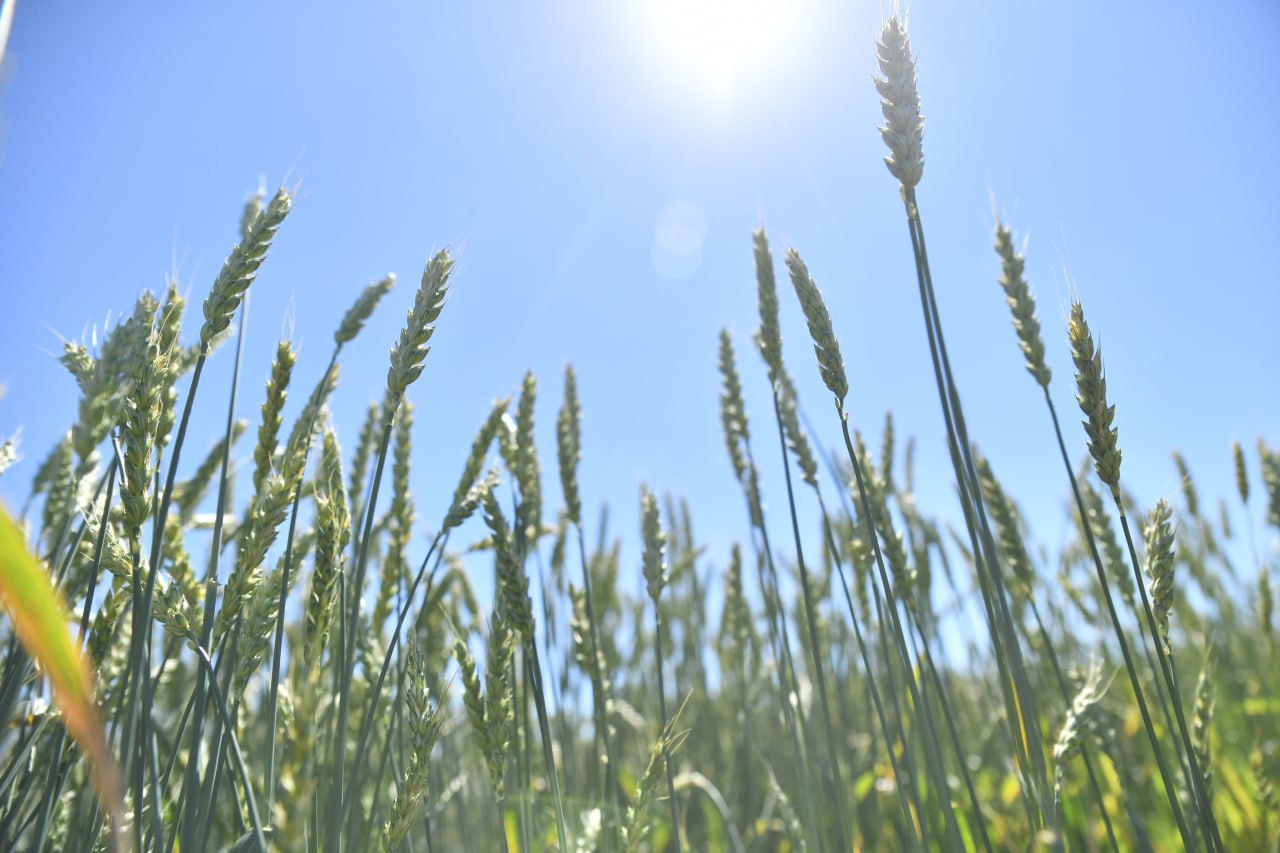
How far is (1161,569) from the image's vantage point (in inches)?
57.0

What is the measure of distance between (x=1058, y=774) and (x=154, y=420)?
1.90m

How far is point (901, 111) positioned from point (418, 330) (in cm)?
99

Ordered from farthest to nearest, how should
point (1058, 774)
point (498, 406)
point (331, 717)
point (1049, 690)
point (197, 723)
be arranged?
point (1049, 690) < point (498, 406) < point (331, 717) < point (1058, 774) < point (197, 723)

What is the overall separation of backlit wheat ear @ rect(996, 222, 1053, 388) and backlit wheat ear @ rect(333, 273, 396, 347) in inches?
65.8

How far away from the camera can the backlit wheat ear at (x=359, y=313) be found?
1.93 meters

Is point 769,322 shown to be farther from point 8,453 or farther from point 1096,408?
point 8,453

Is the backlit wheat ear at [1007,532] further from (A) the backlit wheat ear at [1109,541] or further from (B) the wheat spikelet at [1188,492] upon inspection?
(B) the wheat spikelet at [1188,492]

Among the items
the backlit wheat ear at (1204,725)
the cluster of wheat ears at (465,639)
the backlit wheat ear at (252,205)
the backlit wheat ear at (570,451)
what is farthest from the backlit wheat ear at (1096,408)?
the backlit wheat ear at (252,205)

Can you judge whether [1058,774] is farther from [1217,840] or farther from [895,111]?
[895,111]

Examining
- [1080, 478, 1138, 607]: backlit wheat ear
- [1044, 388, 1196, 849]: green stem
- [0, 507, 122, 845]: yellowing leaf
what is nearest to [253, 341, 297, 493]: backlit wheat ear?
[0, 507, 122, 845]: yellowing leaf

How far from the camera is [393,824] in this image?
3.90ft

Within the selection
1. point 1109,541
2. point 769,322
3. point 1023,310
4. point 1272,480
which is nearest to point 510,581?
point 769,322

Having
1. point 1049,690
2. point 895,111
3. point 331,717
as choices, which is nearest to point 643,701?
point 1049,690

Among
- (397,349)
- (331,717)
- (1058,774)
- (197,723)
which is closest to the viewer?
(197,723)
